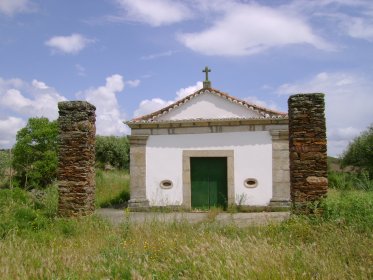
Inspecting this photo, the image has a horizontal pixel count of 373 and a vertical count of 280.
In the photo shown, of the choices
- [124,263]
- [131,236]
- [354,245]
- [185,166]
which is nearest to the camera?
[124,263]

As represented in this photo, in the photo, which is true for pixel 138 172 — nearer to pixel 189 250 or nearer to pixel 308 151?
pixel 308 151

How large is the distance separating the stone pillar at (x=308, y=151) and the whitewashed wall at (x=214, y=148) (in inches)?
228

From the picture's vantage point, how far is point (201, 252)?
170 inches

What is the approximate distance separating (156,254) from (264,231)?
239 cm

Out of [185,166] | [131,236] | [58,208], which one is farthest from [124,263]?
[185,166]

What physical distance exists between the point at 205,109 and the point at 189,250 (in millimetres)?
10364

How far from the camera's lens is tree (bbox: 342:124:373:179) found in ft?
86.9

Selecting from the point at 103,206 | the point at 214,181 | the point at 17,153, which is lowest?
the point at 103,206

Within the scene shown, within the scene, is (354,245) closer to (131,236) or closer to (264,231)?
(264,231)

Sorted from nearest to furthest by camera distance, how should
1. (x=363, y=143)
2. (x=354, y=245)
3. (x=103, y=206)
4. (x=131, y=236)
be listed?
1. (x=354, y=245)
2. (x=131, y=236)
3. (x=103, y=206)
4. (x=363, y=143)

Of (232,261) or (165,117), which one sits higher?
(165,117)

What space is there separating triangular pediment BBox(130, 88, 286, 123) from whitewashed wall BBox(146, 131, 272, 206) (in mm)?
754

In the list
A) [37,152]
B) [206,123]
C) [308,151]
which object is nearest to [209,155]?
[206,123]

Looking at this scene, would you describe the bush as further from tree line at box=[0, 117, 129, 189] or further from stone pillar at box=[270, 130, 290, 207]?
tree line at box=[0, 117, 129, 189]
